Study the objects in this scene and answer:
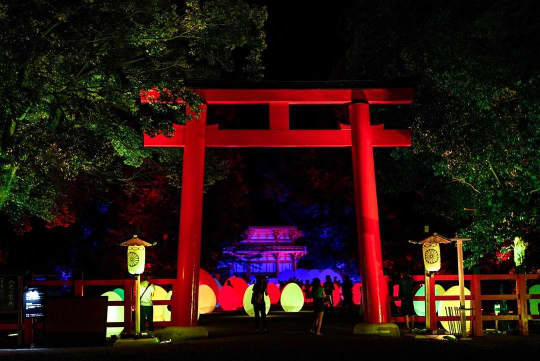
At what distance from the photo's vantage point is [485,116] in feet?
55.0

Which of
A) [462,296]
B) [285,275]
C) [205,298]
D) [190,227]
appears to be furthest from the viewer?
[285,275]

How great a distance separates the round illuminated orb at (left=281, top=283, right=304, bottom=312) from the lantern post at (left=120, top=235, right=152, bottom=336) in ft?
49.6

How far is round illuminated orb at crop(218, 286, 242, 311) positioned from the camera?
1373 inches

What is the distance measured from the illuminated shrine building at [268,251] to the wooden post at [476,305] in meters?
38.7

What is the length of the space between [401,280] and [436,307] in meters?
1.21

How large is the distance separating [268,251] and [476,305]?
131ft

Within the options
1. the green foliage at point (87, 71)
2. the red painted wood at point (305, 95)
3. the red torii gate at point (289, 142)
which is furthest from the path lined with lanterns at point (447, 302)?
the red painted wood at point (305, 95)

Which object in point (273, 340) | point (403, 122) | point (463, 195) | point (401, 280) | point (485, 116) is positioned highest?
point (403, 122)

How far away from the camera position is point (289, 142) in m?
17.9

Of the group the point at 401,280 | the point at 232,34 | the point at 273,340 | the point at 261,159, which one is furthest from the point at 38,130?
the point at 261,159

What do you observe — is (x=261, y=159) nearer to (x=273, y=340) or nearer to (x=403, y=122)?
(x=403, y=122)

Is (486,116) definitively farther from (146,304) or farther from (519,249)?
(146,304)

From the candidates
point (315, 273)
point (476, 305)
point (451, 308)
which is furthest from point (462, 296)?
point (315, 273)

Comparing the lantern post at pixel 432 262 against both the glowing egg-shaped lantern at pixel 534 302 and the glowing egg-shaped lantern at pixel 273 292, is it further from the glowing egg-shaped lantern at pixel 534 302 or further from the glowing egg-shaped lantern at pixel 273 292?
the glowing egg-shaped lantern at pixel 273 292
